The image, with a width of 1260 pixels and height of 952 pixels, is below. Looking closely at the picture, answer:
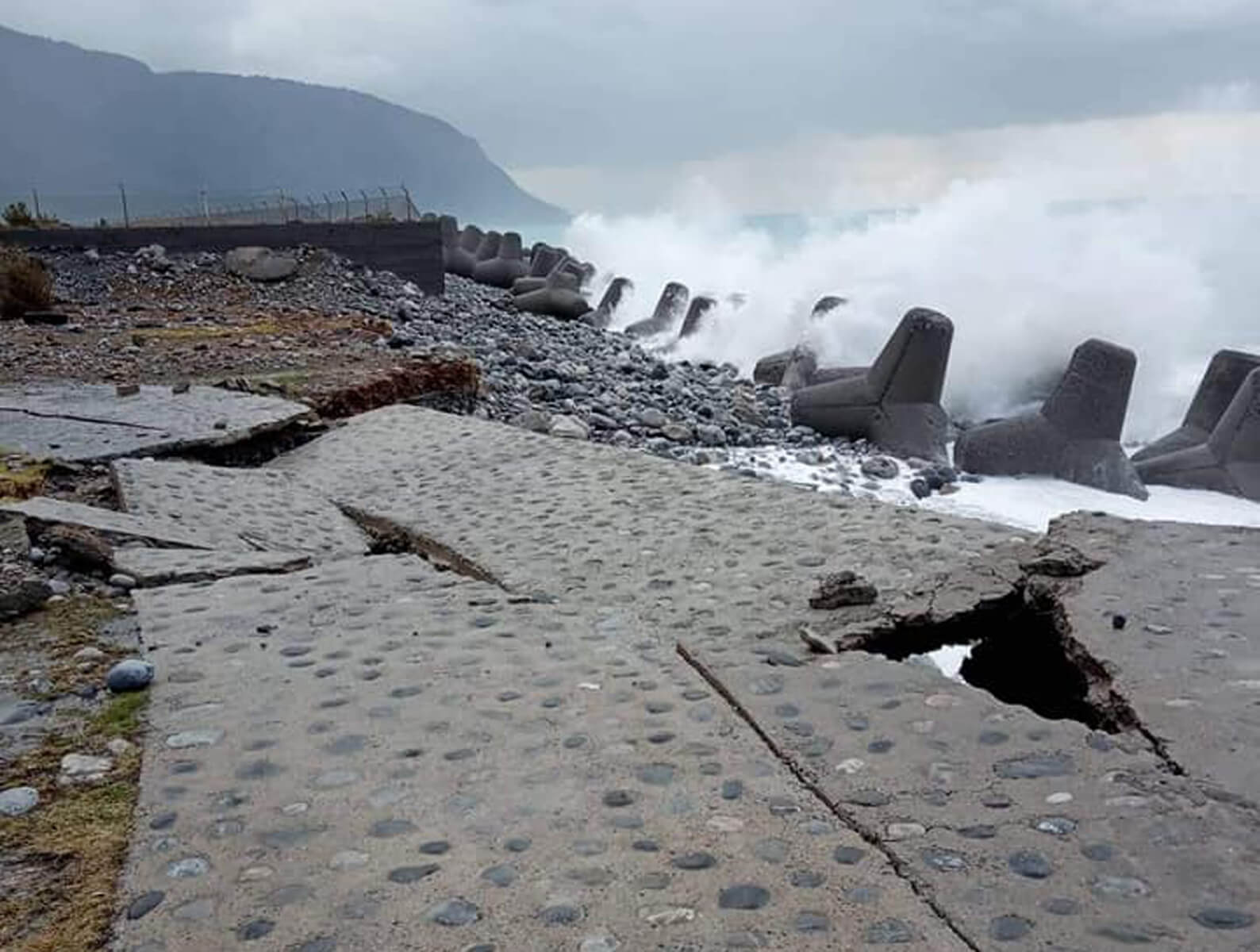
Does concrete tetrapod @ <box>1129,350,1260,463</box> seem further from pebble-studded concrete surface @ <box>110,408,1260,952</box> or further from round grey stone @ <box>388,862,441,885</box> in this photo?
round grey stone @ <box>388,862,441,885</box>

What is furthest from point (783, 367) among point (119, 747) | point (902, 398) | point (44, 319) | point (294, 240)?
point (119, 747)

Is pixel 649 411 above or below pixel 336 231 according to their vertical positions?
below

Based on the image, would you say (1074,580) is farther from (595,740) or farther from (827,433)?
(827,433)

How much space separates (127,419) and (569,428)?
3.32 meters

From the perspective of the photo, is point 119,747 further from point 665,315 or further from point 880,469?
point 665,315

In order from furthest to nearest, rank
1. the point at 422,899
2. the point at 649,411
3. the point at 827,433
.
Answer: the point at 827,433 < the point at 649,411 < the point at 422,899

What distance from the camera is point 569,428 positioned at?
9.34 metres

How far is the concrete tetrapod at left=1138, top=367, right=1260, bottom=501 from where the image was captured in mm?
11258

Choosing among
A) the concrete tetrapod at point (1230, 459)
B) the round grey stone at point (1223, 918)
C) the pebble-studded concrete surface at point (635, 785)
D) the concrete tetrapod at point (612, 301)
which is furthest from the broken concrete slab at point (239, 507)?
the concrete tetrapod at point (612, 301)

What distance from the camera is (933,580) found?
3955 millimetres

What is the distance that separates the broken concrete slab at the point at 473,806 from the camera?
7.00 ft

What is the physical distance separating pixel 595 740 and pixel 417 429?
4.76m

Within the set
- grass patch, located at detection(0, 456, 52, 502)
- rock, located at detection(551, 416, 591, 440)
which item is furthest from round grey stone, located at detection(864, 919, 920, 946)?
rock, located at detection(551, 416, 591, 440)

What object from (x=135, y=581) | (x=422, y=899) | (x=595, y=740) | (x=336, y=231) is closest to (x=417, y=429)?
(x=135, y=581)
